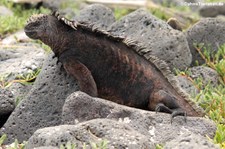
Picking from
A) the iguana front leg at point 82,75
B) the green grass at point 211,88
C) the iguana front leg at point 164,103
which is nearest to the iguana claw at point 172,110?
the iguana front leg at point 164,103

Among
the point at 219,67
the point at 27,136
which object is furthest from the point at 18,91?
the point at 219,67

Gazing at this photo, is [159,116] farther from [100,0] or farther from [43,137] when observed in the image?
[100,0]

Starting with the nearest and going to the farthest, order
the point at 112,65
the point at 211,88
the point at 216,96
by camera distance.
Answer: the point at 112,65
the point at 216,96
the point at 211,88

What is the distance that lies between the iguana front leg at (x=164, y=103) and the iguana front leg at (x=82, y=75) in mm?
580

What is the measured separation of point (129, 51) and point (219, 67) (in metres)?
2.02

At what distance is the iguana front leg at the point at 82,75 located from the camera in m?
6.39

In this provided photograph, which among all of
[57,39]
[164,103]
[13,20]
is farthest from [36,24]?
[13,20]

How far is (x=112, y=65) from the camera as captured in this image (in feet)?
21.9

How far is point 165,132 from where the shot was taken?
18.5 feet

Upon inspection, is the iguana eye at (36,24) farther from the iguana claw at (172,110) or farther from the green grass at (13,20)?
the green grass at (13,20)

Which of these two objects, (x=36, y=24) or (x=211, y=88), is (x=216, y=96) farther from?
(x=36, y=24)

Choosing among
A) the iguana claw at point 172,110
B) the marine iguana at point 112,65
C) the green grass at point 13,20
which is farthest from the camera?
the green grass at point 13,20

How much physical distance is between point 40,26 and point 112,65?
80 centimetres

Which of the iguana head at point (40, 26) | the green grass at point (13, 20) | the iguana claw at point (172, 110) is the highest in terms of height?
the iguana head at point (40, 26)
